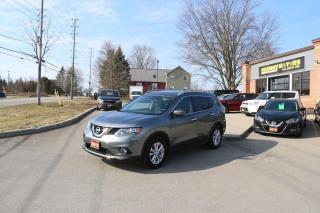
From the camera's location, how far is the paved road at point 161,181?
217 inches

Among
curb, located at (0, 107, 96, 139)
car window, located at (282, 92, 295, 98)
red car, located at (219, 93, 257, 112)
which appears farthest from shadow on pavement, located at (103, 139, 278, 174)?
red car, located at (219, 93, 257, 112)

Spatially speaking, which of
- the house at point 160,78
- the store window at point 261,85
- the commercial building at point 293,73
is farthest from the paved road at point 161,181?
the house at point 160,78

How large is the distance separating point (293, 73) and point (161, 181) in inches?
1013

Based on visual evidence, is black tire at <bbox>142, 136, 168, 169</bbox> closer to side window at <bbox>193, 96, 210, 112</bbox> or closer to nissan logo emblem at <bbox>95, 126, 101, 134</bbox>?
nissan logo emblem at <bbox>95, 126, 101, 134</bbox>

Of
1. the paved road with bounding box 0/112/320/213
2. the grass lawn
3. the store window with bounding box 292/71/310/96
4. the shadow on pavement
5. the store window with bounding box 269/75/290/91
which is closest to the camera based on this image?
the paved road with bounding box 0/112/320/213

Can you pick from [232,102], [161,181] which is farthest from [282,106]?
[232,102]

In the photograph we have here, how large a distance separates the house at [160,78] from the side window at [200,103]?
77287mm

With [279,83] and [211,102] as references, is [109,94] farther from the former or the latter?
[211,102]

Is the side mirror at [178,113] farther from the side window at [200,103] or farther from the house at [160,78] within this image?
the house at [160,78]

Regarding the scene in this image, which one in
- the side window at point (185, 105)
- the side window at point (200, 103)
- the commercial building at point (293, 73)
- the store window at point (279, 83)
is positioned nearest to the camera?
the side window at point (185, 105)

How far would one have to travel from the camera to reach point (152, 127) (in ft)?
25.3

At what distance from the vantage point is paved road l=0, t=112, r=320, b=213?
5516 mm

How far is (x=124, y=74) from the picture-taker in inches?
3219

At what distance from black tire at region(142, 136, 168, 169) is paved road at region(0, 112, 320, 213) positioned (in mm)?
198
